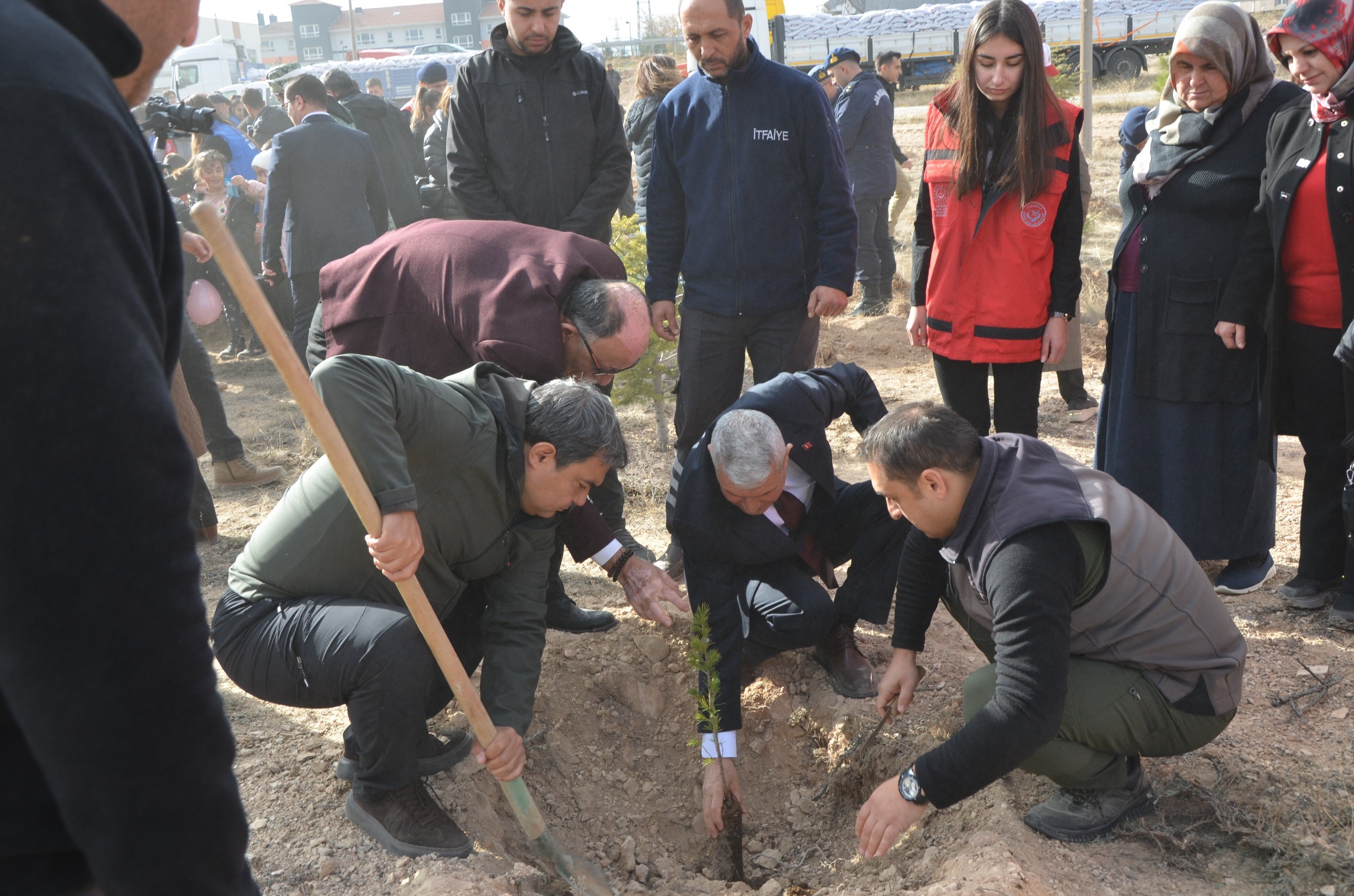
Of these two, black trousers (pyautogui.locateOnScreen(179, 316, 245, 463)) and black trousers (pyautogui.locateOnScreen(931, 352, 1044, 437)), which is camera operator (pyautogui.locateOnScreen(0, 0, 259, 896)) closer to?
black trousers (pyautogui.locateOnScreen(931, 352, 1044, 437))

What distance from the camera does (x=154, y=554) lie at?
842mm

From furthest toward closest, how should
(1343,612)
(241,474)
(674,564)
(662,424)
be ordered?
(662,424) < (241,474) < (674,564) < (1343,612)

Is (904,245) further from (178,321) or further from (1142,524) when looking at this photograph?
(178,321)

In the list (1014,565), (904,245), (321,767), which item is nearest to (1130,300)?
(1014,565)

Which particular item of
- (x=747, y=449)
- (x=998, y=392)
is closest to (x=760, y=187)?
(x=998, y=392)

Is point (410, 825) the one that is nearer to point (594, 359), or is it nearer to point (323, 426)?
point (323, 426)

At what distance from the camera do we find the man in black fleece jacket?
7.13 feet

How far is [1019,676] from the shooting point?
2174 millimetres

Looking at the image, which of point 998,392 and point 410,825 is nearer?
point 410,825

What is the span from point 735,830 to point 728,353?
5.87 feet

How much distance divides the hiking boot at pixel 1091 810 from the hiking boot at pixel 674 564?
1762 millimetres

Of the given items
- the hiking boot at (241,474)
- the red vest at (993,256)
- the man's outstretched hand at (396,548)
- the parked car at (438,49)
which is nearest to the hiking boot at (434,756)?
the man's outstretched hand at (396,548)

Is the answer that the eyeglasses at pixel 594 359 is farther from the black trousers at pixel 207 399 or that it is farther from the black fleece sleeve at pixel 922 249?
the black trousers at pixel 207 399

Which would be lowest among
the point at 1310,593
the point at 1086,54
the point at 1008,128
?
the point at 1310,593
